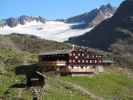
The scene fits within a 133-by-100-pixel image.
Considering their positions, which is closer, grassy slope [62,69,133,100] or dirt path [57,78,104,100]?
dirt path [57,78,104,100]

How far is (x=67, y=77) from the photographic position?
3944 inches

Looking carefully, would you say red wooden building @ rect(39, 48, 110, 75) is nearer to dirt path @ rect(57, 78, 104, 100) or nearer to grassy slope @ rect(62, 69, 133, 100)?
grassy slope @ rect(62, 69, 133, 100)

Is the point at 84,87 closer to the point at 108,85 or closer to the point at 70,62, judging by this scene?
the point at 108,85

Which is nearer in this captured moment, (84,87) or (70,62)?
(84,87)

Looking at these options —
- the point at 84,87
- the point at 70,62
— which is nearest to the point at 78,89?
the point at 84,87

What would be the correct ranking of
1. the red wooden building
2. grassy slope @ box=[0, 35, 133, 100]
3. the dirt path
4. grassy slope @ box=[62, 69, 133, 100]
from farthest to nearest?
the red wooden building < grassy slope @ box=[62, 69, 133, 100] < the dirt path < grassy slope @ box=[0, 35, 133, 100]

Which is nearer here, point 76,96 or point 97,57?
point 76,96

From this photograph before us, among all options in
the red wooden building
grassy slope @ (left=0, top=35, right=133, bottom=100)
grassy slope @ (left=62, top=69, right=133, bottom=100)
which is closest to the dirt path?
grassy slope @ (left=0, top=35, right=133, bottom=100)

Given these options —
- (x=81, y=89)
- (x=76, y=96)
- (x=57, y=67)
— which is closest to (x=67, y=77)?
(x=57, y=67)

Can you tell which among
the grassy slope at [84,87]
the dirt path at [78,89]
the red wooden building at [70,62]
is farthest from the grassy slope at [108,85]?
the red wooden building at [70,62]

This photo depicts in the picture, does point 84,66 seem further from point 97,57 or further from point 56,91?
point 56,91

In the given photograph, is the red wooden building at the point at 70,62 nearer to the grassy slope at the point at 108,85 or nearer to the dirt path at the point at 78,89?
the grassy slope at the point at 108,85

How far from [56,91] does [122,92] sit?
21520 millimetres

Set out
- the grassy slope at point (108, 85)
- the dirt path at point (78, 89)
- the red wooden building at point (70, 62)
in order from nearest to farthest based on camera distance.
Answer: the dirt path at point (78, 89) < the grassy slope at point (108, 85) < the red wooden building at point (70, 62)
